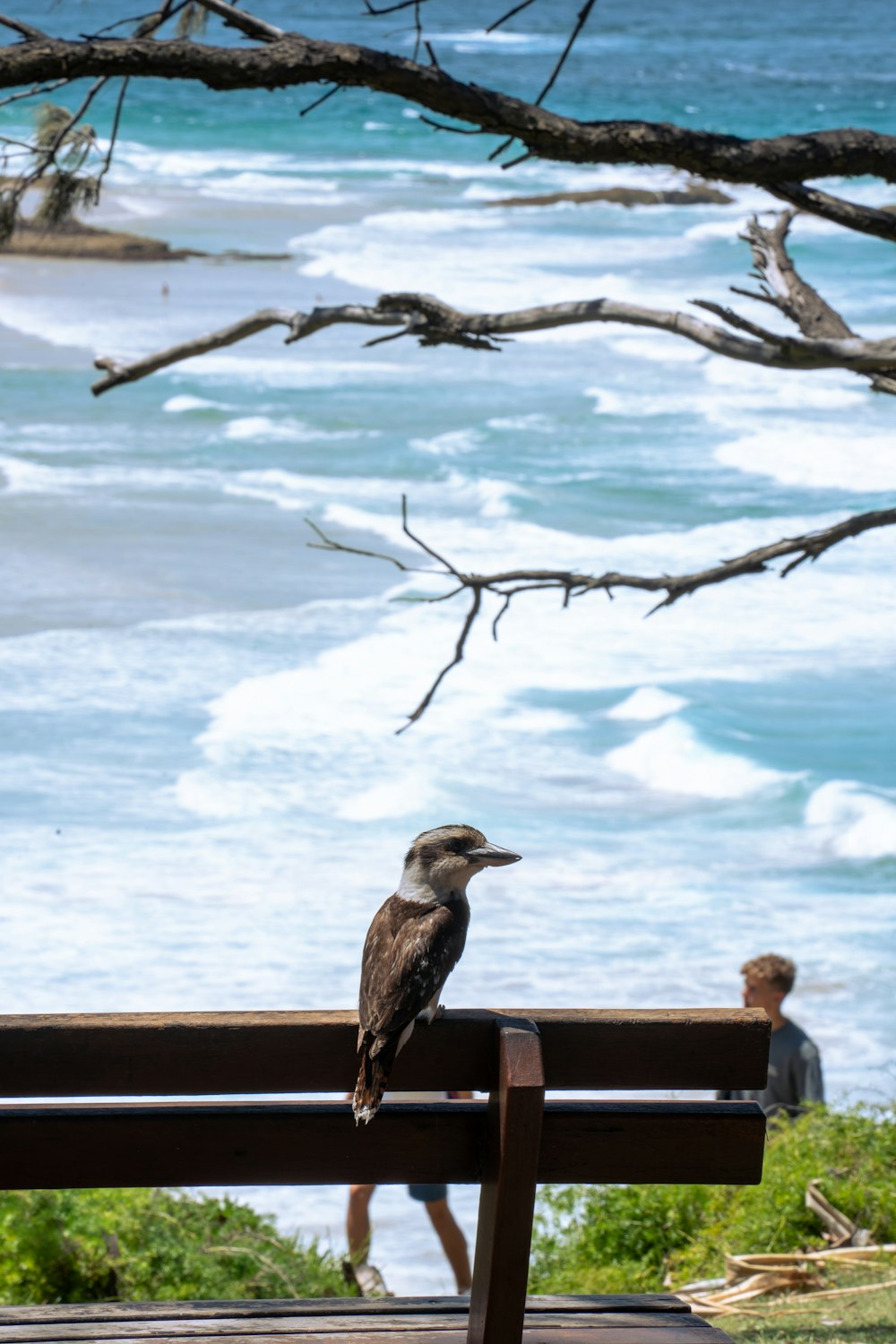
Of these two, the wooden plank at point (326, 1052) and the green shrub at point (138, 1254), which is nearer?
the wooden plank at point (326, 1052)

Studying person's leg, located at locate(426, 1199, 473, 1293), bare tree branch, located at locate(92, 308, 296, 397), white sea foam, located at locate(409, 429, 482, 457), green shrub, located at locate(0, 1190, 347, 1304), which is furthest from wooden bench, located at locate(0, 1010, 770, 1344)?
white sea foam, located at locate(409, 429, 482, 457)

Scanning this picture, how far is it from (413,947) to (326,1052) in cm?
23

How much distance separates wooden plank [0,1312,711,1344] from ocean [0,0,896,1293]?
9.10 feet

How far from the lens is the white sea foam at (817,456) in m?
20.6

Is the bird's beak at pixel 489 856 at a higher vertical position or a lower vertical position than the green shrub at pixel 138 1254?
higher

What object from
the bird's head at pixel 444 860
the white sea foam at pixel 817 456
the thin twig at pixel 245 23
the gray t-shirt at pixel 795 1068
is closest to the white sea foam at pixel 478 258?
the white sea foam at pixel 817 456

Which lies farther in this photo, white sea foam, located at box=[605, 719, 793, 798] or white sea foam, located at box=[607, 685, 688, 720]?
white sea foam, located at box=[607, 685, 688, 720]

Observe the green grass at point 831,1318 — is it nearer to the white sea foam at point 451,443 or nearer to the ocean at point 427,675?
the ocean at point 427,675

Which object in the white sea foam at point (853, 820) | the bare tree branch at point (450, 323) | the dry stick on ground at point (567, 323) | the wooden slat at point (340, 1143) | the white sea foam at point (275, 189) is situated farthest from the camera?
the white sea foam at point (275, 189)

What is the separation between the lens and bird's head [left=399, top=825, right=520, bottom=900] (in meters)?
2.67

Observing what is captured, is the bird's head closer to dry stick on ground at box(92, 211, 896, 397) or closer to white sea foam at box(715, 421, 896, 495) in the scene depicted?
dry stick on ground at box(92, 211, 896, 397)

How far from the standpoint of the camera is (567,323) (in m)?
4.77

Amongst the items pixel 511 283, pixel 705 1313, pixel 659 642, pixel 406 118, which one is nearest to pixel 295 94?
pixel 406 118

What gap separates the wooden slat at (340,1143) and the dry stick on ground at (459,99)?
218cm
